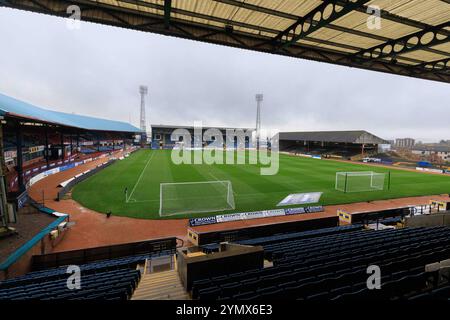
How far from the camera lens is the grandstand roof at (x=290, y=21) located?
6.51m

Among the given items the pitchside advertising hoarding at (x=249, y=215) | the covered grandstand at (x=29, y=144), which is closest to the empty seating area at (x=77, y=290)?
the covered grandstand at (x=29, y=144)

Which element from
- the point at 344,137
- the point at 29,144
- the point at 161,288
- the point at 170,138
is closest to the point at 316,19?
the point at 161,288

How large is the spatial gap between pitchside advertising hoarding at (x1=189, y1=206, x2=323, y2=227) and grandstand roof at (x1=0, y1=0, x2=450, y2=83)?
30.2 feet

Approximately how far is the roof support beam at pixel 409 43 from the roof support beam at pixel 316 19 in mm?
3473

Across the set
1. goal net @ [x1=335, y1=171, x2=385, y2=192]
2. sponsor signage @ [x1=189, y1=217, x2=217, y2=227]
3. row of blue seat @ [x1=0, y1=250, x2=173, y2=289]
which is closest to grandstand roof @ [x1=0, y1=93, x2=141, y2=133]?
Answer: row of blue seat @ [x1=0, y1=250, x2=173, y2=289]

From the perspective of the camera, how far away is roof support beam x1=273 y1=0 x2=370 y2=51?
5963 millimetres

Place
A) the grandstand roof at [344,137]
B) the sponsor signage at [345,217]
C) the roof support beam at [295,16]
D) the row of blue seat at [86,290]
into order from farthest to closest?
the grandstand roof at [344,137] < the sponsor signage at [345,217] < the roof support beam at [295,16] < the row of blue seat at [86,290]

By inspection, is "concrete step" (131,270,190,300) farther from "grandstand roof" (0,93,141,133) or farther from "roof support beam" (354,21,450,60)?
"grandstand roof" (0,93,141,133)

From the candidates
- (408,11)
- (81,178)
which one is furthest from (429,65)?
(81,178)

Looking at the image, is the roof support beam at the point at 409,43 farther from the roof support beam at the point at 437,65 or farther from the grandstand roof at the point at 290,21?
the roof support beam at the point at 437,65

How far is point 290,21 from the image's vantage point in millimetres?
7547

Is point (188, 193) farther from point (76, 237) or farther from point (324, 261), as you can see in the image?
point (324, 261)

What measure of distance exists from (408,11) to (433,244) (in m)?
Result: 6.77

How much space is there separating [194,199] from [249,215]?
5.39 m
